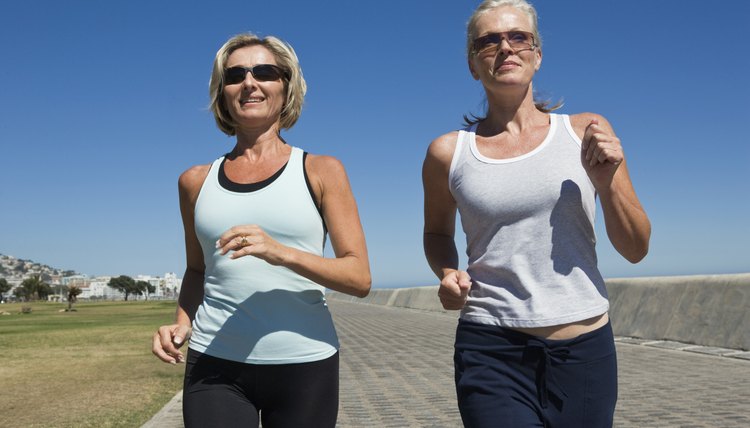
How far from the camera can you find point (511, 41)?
2.95m

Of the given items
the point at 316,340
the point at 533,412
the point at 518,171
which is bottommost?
the point at 533,412

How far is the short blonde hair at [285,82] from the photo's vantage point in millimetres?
3096

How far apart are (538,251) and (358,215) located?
61cm

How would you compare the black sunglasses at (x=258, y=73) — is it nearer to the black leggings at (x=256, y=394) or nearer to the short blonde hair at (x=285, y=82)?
the short blonde hair at (x=285, y=82)

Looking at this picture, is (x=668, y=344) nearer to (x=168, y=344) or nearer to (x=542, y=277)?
(x=542, y=277)

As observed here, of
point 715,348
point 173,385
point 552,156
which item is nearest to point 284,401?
point 552,156

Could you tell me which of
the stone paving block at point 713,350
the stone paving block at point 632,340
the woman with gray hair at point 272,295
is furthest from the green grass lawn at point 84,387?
the stone paving block at point 632,340

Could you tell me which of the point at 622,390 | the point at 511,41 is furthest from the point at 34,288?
the point at 511,41

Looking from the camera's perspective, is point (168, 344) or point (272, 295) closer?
point (272, 295)

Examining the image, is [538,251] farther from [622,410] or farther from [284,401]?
[622,410]

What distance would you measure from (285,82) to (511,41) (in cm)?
81

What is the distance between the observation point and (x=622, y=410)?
787 cm

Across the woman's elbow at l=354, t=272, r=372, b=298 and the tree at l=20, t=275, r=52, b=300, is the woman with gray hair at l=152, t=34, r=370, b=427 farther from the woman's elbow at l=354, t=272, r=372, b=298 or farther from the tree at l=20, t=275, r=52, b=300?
the tree at l=20, t=275, r=52, b=300

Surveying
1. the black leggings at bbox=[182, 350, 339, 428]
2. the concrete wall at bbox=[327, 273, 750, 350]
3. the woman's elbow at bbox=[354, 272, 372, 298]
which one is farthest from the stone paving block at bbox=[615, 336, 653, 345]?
the black leggings at bbox=[182, 350, 339, 428]
